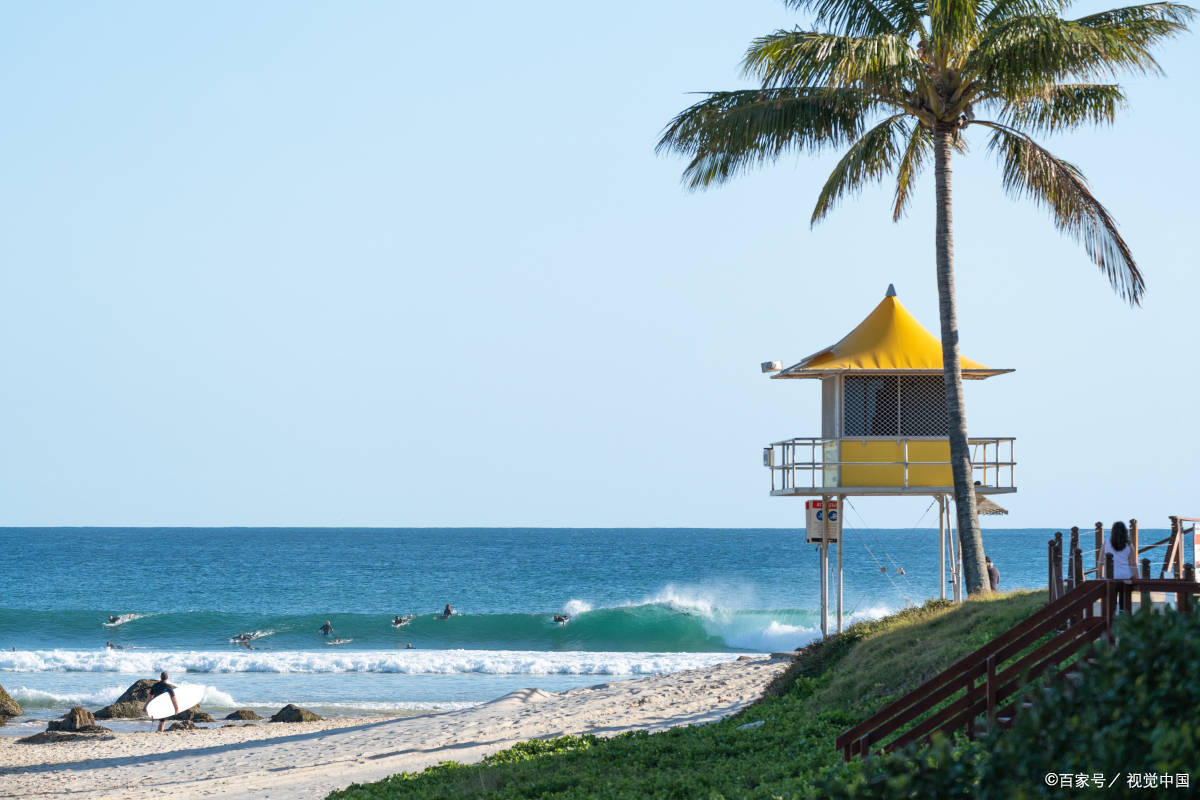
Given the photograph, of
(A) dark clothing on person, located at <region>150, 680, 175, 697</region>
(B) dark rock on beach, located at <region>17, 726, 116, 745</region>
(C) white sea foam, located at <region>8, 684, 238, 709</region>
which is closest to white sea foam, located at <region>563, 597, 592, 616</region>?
(C) white sea foam, located at <region>8, 684, 238, 709</region>

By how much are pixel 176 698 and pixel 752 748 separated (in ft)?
56.1

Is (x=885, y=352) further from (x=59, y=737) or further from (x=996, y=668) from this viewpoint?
(x=59, y=737)

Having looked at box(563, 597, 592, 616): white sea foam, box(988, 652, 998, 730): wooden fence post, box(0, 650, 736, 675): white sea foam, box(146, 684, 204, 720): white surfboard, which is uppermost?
box(988, 652, 998, 730): wooden fence post

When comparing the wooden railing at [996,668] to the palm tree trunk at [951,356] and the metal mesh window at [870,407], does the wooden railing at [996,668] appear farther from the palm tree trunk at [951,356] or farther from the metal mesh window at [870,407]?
the metal mesh window at [870,407]

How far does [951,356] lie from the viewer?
1781 centimetres

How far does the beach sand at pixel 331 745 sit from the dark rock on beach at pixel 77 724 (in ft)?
2.14

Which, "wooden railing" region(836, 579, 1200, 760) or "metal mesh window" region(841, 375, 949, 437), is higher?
"metal mesh window" region(841, 375, 949, 437)

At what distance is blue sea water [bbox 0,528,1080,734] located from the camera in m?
34.1

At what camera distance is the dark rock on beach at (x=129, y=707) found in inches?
1037

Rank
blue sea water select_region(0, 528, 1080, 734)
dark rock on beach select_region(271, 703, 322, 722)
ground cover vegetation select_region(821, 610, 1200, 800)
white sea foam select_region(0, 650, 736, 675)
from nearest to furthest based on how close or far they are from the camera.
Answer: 1. ground cover vegetation select_region(821, 610, 1200, 800)
2. dark rock on beach select_region(271, 703, 322, 722)
3. blue sea water select_region(0, 528, 1080, 734)
4. white sea foam select_region(0, 650, 736, 675)

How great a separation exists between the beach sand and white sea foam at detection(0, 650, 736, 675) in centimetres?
1062

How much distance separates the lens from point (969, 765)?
15.6ft

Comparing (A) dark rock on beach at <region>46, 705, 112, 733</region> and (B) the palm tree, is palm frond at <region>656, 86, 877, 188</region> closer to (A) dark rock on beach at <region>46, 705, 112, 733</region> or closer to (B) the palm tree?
(B) the palm tree

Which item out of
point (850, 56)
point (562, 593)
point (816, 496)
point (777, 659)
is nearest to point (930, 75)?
point (850, 56)
